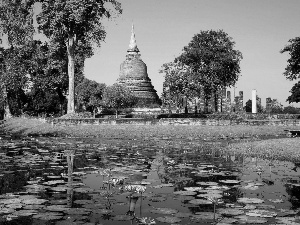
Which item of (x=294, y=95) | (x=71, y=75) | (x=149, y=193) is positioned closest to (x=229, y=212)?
(x=149, y=193)

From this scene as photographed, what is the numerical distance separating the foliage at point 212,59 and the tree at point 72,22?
20538mm

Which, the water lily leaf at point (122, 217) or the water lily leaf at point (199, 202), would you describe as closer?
the water lily leaf at point (122, 217)

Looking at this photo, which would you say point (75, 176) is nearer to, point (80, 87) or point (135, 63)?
point (80, 87)

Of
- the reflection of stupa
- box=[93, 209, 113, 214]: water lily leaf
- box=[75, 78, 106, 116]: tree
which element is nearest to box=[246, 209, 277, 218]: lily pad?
box=[93, 209, 113, 214]: water lily leaf

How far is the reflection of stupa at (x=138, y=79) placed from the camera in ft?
237

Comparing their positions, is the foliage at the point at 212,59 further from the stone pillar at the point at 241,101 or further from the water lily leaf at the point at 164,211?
the water lily leaf at the point at 164,211

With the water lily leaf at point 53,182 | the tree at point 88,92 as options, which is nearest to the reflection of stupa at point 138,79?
the tree at point 88,92

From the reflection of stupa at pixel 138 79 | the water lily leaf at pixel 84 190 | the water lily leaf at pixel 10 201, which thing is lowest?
the water lily leaf at pixel 84 190

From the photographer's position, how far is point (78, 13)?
27.3m

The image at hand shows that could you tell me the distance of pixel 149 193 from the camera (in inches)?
252

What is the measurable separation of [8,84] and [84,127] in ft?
68.0

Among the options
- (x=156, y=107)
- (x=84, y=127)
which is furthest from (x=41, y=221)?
(x=156, y=107)

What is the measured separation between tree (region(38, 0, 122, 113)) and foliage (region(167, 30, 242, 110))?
2054 cm

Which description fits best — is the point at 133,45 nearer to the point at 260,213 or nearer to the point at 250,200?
the point at 250,200
